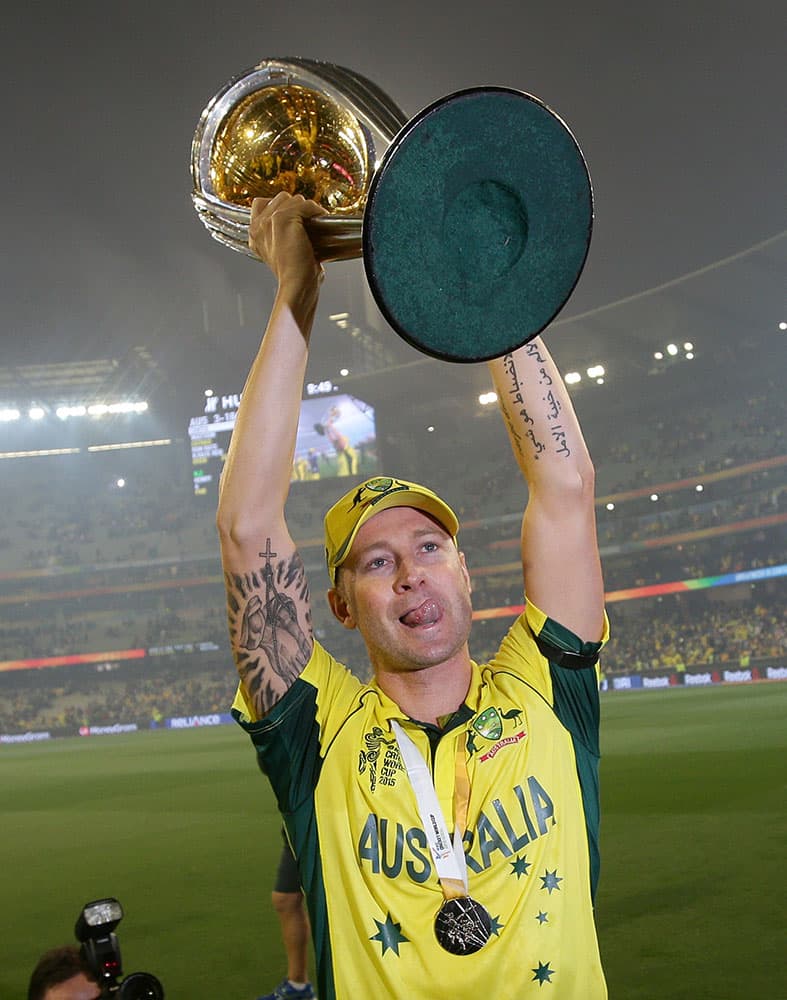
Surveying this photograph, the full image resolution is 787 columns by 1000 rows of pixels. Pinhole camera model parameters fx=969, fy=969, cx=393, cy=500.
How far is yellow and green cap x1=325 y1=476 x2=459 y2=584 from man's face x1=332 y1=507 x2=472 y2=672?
2cm

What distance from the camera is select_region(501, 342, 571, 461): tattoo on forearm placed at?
194 cm

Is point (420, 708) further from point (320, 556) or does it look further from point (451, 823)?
point (320, 556)

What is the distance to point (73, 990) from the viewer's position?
7.70 feet

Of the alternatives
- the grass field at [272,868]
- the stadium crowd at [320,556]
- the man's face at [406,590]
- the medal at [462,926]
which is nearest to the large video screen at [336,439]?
the stadium crowd at [320,556]

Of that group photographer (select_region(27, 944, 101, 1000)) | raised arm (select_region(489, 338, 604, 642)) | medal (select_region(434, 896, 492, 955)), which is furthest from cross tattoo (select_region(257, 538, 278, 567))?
photographer (select_region(27, 944, 101, 1000))

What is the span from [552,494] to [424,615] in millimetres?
378

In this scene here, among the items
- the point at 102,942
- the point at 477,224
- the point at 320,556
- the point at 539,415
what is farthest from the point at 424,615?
the point at 320,556

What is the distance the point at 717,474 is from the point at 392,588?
1413 inches

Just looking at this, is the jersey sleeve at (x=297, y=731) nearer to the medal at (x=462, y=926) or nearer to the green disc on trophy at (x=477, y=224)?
the medal at (x=462, y=926)

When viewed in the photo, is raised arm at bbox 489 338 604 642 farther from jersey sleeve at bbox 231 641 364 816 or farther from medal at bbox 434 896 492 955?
medal at bbox 434 896 492 955

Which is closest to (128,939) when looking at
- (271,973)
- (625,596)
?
(271,973)

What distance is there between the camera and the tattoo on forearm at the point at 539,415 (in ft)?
6.36

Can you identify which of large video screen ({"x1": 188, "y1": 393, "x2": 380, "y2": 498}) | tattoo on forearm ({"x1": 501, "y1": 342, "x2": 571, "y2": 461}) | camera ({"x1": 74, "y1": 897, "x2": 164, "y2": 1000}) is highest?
large video screen ({"x1": 188, "y1": 393, "x2": 380, "y2": 498})

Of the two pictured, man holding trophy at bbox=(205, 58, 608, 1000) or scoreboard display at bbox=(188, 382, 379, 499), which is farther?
scoreboard display at bbox=(188, 382, 379, 499)
